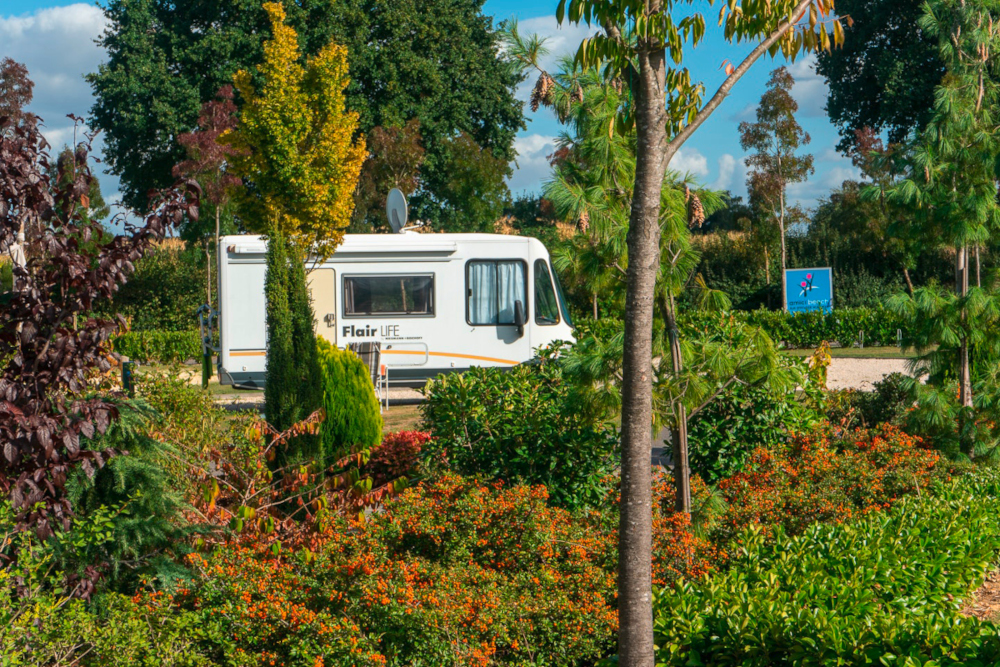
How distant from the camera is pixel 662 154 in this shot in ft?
10.1

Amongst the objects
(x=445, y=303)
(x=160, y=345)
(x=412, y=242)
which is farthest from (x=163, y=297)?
(x=445, y=303)

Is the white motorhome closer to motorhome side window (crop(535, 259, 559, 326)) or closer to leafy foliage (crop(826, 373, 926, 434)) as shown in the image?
motorhome side window (crop(535, 259, 559, 326))

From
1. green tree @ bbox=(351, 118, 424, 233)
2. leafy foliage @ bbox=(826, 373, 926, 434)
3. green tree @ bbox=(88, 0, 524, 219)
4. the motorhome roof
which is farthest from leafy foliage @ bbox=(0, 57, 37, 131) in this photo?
leafy foliage @ bbox=(826, 373, 926, 434)

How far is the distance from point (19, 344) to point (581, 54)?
2705 millimetres

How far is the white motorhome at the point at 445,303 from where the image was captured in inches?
559

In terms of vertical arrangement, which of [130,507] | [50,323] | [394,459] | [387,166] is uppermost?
[387,166]

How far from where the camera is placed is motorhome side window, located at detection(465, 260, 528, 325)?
46.8 ft

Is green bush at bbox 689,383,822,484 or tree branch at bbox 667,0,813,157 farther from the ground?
tree branch at bbox 667,0,813,157

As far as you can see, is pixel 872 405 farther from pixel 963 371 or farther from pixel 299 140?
pixel 299 140

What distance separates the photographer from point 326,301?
46.9 feet

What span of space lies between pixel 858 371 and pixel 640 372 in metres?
15.3

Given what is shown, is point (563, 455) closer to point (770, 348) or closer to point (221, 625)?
point (770, 348)

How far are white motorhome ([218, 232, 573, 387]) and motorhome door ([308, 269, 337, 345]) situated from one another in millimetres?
16

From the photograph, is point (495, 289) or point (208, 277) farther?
point (208, 277)
